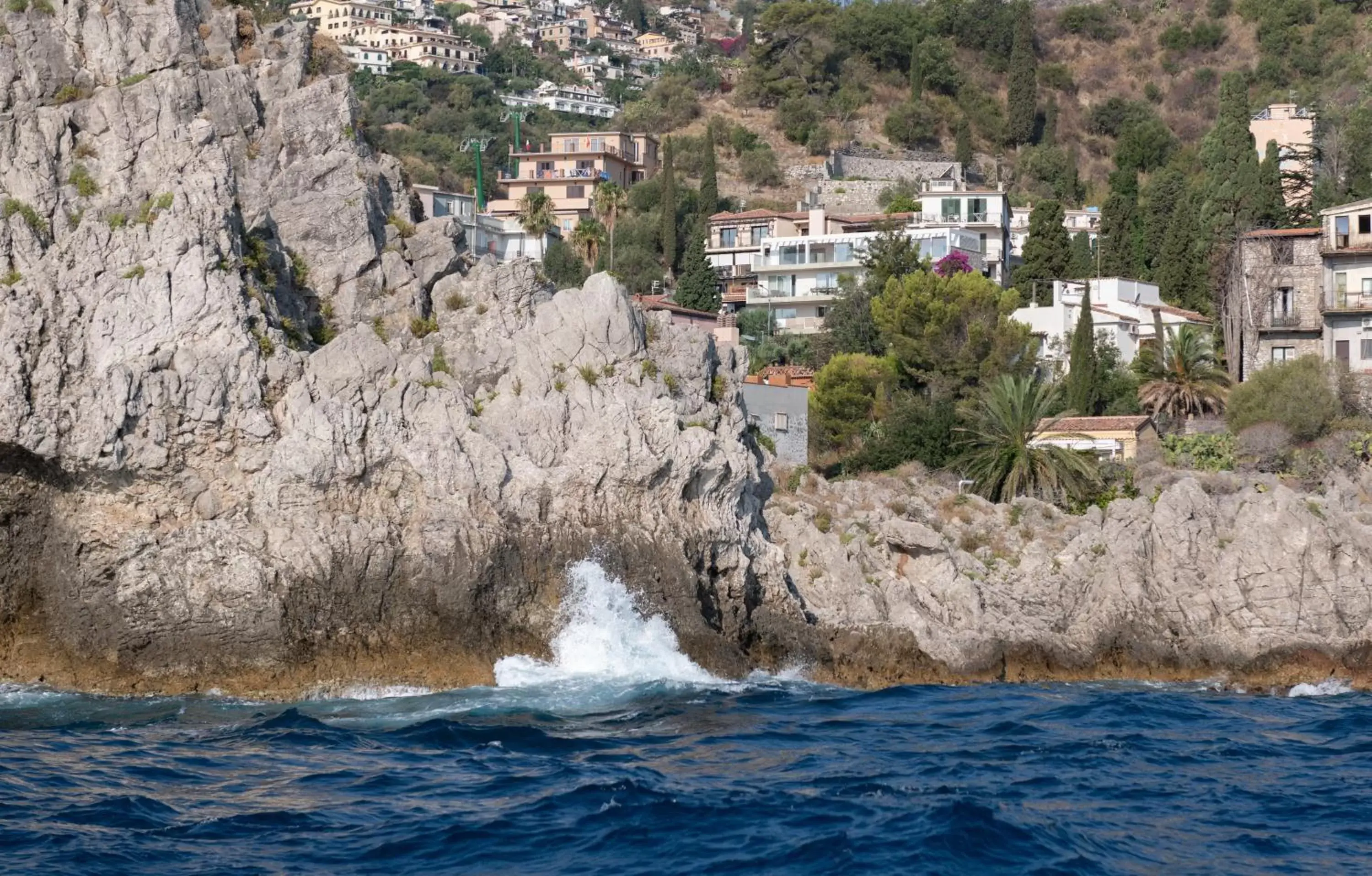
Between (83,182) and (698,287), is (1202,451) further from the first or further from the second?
(83,182)

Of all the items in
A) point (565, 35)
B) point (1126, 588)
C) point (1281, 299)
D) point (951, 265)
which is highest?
point (565, 35)

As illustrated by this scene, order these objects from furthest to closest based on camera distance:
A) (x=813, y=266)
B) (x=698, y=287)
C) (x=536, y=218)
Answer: (x=536, y=218) → (x=813, y=266) → (x=698, y=287)

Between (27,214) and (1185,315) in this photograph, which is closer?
(27,214)

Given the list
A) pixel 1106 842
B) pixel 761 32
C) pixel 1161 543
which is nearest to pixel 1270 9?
pixel 761 32

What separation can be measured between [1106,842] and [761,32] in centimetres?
9457

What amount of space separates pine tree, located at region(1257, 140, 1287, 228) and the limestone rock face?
38946mm

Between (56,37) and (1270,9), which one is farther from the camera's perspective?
(1270,9)

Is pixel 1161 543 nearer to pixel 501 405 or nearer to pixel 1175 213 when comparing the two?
pixel 501 405

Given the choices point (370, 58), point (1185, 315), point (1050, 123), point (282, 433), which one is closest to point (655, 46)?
point (370, 58)

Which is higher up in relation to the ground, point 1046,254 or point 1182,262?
point 1046,254

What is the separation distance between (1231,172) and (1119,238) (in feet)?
15.9

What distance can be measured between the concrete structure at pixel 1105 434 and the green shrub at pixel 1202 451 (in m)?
0.78

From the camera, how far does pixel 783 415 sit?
43.2 m

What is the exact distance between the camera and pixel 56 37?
1152 inches
